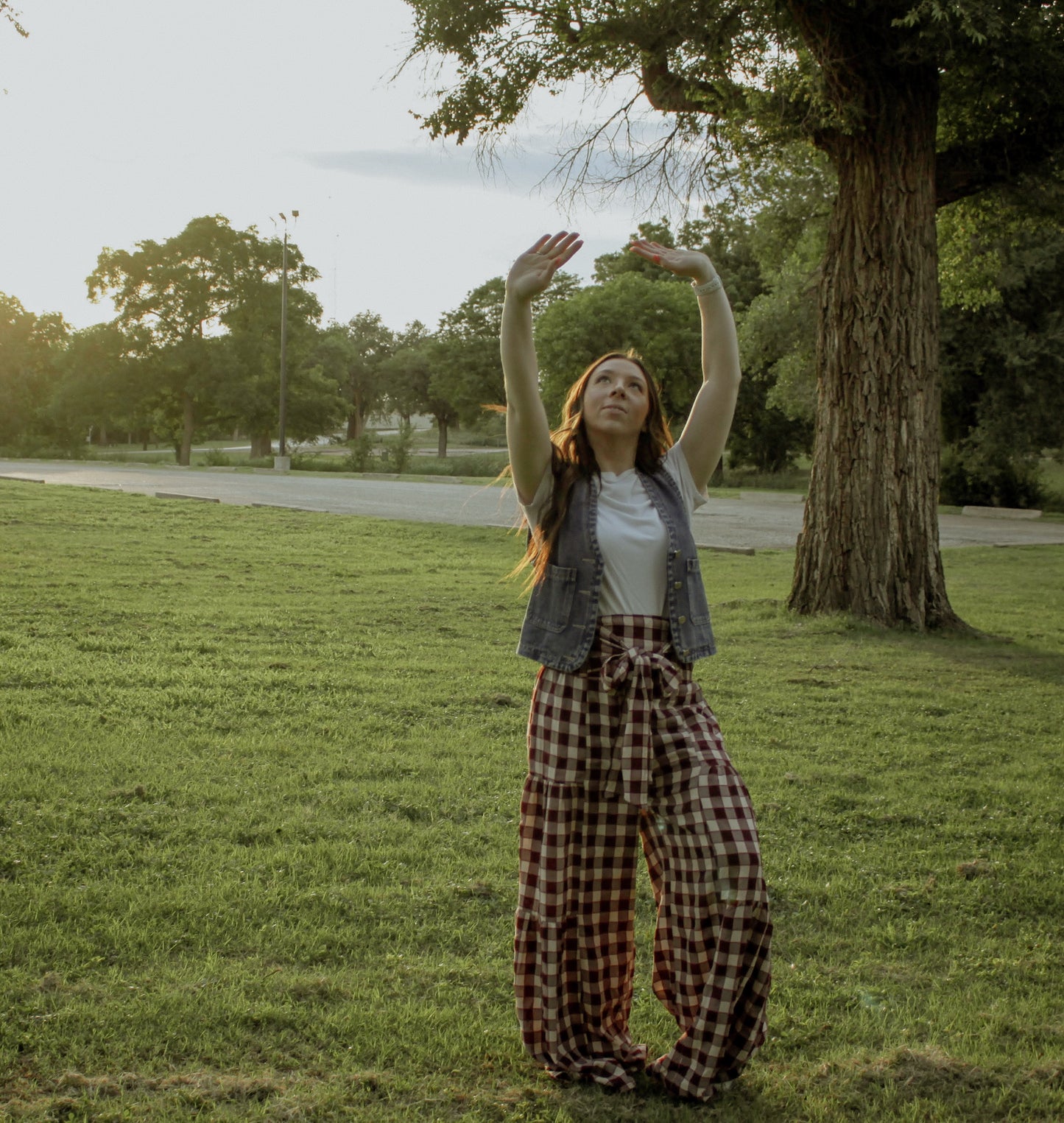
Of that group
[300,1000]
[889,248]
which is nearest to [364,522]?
[889,248]

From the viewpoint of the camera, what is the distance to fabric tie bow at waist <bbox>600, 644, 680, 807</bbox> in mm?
2959

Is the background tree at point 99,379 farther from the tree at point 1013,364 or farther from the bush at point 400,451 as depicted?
the tree at point 1013,364

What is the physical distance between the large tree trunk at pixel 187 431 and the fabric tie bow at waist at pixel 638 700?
173ft

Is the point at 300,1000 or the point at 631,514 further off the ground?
the point at 631,514

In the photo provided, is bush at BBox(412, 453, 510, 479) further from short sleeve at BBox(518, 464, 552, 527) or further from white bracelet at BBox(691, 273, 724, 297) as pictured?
short sleeve at BBox(518, 464, 552, 527)

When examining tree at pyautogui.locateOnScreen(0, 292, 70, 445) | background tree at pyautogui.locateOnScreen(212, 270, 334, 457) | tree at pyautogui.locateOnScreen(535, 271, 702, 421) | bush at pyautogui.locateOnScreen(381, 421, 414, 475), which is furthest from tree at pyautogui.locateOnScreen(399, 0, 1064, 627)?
tree at pyautogui.locateOnScreen(0, 292, 70, 445)

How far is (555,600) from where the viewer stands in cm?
314

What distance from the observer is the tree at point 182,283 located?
56.2 metres

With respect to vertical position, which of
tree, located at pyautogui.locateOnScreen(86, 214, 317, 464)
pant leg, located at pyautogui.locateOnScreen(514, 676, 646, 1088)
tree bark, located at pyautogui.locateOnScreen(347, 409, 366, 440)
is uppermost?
tree, located at pyautogui.locateOnScreen(86, 214, 317, 464)

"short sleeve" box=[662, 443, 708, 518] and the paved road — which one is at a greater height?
"short sleeve" box=[662, 443, 708, 518]

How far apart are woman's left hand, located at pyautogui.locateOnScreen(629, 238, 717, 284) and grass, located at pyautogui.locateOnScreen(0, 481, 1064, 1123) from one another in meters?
2.18

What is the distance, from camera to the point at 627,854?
3141mm

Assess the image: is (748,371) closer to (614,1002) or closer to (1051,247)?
(1051,247)

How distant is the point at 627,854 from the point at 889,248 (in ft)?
28.2
